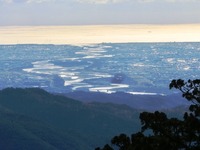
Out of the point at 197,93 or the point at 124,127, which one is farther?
the point at 124,127

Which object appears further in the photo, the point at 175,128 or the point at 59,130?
the point at 59,130

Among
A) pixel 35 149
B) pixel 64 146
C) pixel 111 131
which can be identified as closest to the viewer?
pixel 35 149

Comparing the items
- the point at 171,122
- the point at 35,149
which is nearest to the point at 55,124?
the point at 35,149

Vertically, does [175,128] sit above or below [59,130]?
below

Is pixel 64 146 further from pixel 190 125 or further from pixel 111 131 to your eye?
pixel 190 125

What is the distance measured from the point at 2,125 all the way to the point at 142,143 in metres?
137

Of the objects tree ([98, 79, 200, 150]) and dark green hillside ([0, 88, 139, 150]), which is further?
dark green hillside ([0, 88, 139, 150])

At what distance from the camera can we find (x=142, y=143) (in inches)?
1174

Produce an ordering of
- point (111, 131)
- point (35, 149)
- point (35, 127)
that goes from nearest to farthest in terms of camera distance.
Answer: point (35, 149) → point (35, 127) → point (111, 131)

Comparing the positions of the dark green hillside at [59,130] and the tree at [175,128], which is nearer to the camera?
the tree at [175,128]

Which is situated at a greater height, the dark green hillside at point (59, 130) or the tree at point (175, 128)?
the dark green hillside at point (59, 130)

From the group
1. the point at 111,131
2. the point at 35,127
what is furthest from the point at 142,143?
the point at 111,131

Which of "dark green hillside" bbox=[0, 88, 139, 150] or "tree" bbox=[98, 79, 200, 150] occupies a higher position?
"dark green hillside" bbox=[0, 88, 139, 150]

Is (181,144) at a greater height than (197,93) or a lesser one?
lesser
